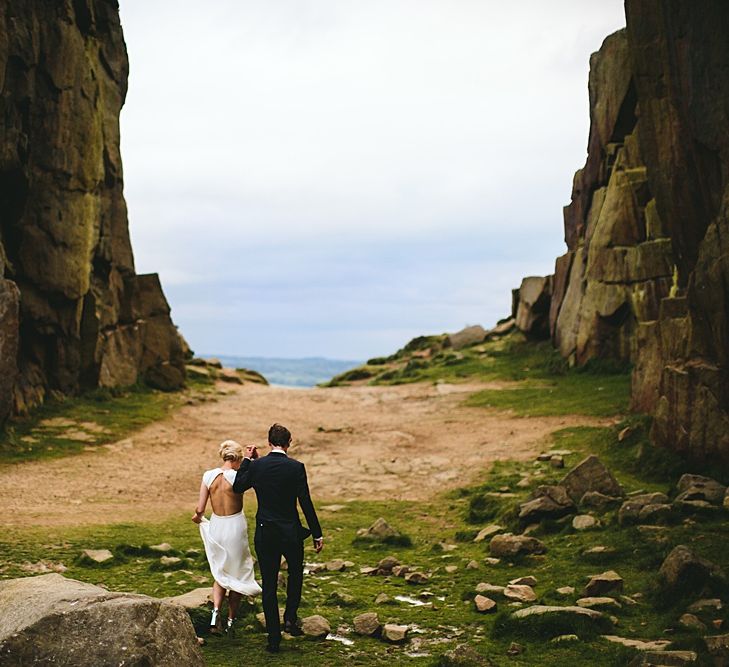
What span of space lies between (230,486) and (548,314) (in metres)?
34.8

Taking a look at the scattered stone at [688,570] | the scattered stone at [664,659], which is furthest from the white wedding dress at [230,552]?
the scattered stone at [688,570]

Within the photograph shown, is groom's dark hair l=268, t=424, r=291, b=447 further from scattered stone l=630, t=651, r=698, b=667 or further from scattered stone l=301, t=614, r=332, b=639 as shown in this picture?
scattered stone l=630, t=651, r=698, b=667

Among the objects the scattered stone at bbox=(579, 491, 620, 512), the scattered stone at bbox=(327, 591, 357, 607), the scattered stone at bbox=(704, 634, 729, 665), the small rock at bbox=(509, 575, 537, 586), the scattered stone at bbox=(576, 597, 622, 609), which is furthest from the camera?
the scattered stone at bbox=(579, 491, 620, 512)

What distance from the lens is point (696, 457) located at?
18.1 metres

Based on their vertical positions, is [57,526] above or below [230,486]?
below

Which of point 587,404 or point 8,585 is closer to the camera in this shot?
point 8,585

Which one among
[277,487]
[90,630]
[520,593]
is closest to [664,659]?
[520,593]

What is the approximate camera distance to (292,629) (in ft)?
34.1

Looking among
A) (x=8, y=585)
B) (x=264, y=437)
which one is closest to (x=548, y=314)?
(x=264, y=437)

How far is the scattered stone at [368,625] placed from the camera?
10484mm

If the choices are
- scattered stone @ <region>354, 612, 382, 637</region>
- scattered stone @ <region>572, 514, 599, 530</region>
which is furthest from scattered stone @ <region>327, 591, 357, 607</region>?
scattered stone @ <region>572, 514, 599, 530</region>

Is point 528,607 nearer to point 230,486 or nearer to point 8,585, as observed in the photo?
point 230,486

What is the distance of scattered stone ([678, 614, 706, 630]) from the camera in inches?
391

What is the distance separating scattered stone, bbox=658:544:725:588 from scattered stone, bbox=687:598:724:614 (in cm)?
52
